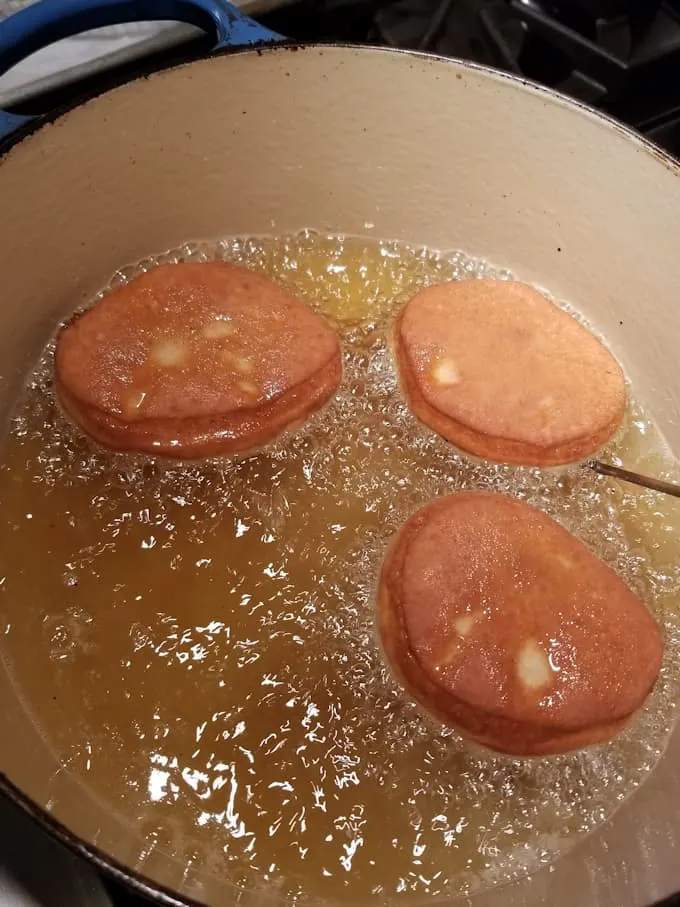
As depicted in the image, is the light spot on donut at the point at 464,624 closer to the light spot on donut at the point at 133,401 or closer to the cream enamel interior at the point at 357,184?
the cream enamel interior at the point at 357,184

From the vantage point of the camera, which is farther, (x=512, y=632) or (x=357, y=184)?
(x=357, y=184)

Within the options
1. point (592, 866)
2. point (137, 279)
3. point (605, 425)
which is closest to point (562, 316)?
point (605, 425)

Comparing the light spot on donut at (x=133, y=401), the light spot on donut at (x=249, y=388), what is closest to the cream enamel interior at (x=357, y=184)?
the light spot on donut at (x=133, y=401)

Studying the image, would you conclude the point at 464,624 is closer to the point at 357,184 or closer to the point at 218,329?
the point at 218,329

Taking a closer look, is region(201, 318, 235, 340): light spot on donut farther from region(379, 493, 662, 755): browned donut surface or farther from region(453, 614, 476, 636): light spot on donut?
region(453, 614, 476, 636): light spot on donut

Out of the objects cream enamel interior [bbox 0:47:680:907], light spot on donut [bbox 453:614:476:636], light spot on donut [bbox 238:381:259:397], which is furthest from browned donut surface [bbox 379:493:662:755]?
light spot on donut [bbox 238:381:259:397]

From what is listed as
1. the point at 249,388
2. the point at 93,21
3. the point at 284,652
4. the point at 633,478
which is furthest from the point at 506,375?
the point at 93,21
